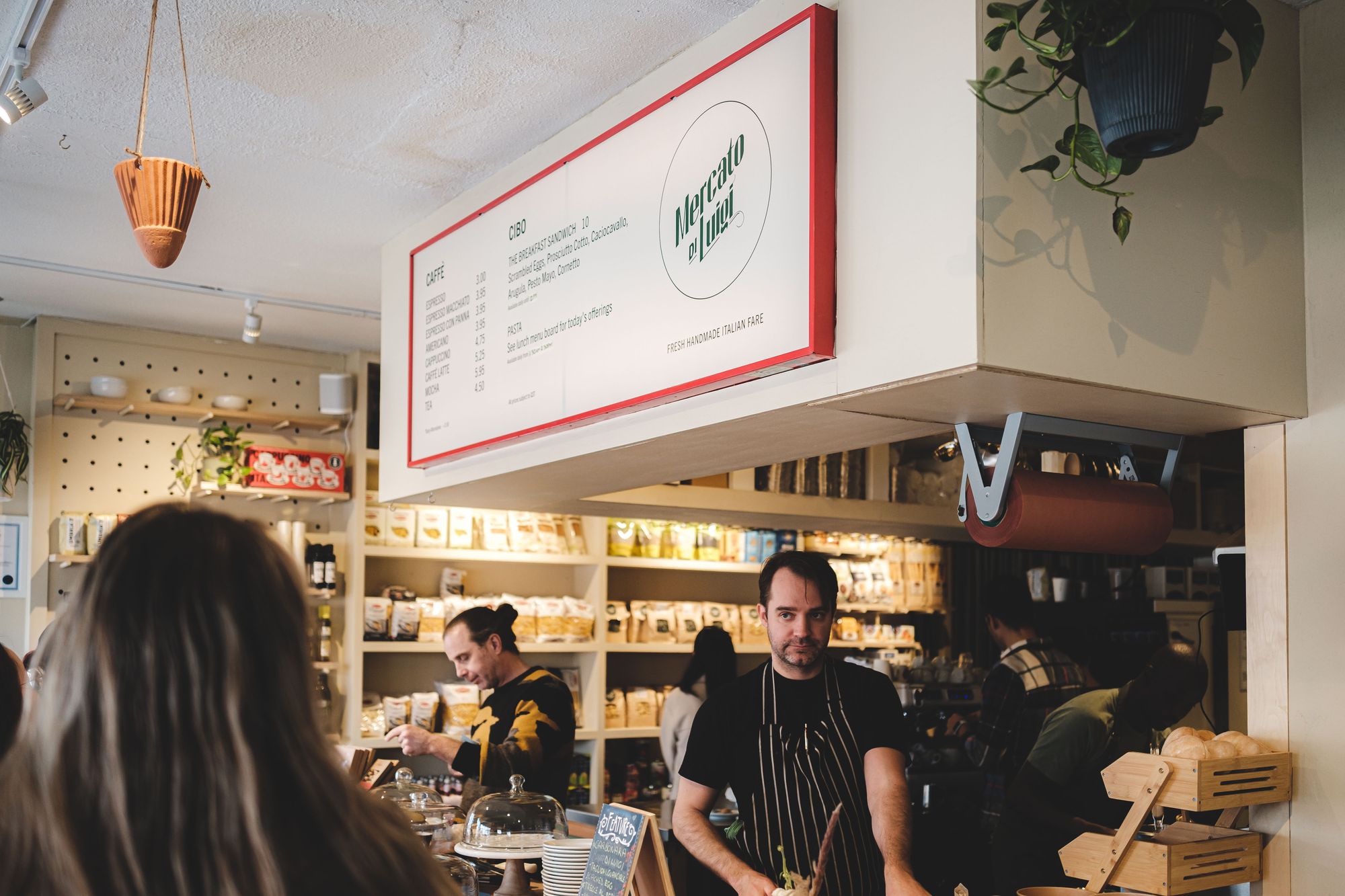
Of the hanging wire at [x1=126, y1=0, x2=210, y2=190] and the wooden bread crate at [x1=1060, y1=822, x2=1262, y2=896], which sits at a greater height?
the hanging wire at [x1=126, y1=0, x2=210, y2=190]

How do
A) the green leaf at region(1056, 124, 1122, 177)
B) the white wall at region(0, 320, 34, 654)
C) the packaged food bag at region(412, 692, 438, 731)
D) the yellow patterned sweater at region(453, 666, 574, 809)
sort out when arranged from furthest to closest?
1. the packaged food bag at region(412, 692, 438, 731)
2. the white wall at region(0, 320, 34, 654)
3. the yellow patterned sweater at region(453, 666, 574, 809)
4. the green leaf at region(1056, 124, 1122, 177)

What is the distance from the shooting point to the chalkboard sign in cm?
226

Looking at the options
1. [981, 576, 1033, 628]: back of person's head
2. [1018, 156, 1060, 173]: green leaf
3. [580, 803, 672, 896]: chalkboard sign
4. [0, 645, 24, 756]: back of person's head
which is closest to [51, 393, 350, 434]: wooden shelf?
[981, 576, 1033, 628]: back of person's head

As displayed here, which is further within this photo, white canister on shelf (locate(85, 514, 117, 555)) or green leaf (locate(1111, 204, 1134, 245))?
white canister on shelf (locate(85, 514, 117, 555))

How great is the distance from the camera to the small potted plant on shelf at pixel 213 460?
5.62 m

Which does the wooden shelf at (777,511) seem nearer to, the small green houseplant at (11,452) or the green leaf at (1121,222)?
the small green houseplant at (11,452)

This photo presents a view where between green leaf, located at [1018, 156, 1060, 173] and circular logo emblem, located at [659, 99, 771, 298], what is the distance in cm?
60

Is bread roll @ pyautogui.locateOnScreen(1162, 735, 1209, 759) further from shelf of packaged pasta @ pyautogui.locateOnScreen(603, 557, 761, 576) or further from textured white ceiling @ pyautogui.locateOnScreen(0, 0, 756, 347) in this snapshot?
shelf of packaged pasta @ pyautogui.locateOnScreen(603, 557, 761, 576)

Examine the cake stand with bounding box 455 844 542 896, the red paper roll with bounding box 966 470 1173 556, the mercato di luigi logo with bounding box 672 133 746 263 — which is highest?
the mercato di luigi logo with bounding box 672 133 746 263

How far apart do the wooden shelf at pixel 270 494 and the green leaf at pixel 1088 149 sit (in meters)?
4.51

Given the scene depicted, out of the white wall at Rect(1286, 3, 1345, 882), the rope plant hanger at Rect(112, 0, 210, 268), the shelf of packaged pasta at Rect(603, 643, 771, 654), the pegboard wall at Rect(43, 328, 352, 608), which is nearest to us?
the white wall at Rect(1286, 3, 1345, 882)

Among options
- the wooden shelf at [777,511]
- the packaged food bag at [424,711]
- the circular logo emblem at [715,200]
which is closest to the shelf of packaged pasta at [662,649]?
the wooden shelf at [777,511]

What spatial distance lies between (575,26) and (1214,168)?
1.40 m

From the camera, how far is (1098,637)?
6.70 metres
